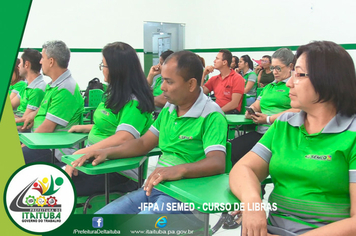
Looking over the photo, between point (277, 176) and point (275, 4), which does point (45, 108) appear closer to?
point (277, 176)

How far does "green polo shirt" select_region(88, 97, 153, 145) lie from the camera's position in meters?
2.00

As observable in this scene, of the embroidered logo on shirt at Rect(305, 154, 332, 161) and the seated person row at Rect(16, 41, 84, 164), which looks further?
the seated person row at Rect(16, 41, 84, 164)

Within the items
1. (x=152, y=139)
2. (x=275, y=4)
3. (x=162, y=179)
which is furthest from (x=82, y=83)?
(x=162, y=179)

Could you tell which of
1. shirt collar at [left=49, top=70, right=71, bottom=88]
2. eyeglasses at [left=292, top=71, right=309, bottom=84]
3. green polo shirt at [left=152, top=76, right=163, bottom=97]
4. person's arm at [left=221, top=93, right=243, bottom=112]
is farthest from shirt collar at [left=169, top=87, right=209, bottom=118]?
green polo shirt at [left=152, top=76, right=163, bottom=97]

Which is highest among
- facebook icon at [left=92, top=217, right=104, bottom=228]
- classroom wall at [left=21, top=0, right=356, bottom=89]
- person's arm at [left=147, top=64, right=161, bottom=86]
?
classroom wall at [left=21, top=0, right=356, bottom=89]

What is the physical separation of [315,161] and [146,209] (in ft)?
2.40

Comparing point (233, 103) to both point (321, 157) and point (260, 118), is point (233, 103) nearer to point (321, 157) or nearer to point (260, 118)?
point (260, 118)

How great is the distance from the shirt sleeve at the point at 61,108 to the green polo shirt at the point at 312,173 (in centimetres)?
170

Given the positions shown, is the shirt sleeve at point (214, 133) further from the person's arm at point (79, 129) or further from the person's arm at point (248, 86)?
the person's arm at point (248, 86)

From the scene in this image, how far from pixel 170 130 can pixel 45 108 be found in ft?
4.34

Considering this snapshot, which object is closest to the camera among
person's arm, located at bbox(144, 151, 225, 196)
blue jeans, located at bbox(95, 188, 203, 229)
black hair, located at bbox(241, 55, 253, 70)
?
person's arm, located at bbox(144, 151, 225, 196)

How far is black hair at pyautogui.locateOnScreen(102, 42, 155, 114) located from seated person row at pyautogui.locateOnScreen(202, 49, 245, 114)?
2102 mm

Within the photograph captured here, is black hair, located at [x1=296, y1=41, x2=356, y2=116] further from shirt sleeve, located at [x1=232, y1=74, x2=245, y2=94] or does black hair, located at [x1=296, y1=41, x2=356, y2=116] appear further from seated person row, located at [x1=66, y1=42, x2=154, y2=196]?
shirt sleeve, located at [x1=232, y1=74, x2=245, y2=94]

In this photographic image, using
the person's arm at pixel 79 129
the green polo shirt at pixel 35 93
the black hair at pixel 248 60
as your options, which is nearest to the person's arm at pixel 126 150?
the person's arm at pixel 79 129
